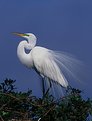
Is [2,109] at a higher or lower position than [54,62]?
lower

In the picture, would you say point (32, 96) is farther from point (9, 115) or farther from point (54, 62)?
point (54, 62)

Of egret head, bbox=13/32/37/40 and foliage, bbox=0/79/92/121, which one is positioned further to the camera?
egret head, bbox=13/32/37/40

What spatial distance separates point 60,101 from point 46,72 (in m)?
4.36

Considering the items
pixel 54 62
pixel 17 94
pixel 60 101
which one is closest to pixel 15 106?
pixel 17 94

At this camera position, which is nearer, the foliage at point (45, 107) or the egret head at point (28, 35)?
the foliage at point (45, 107)

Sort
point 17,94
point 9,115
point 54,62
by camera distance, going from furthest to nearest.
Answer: point 54,62, point 17,94, point 9,115

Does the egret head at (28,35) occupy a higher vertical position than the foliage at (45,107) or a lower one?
higher

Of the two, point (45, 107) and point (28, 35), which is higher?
point (28, 35)

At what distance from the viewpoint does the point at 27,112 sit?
5.57 m

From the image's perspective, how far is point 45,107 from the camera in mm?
5613

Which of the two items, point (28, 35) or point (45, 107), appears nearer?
point (45, 107)

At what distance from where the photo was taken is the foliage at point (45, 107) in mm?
5488

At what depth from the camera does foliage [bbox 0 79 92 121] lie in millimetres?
5488

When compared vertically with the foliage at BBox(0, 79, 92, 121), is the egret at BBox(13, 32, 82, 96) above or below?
above
